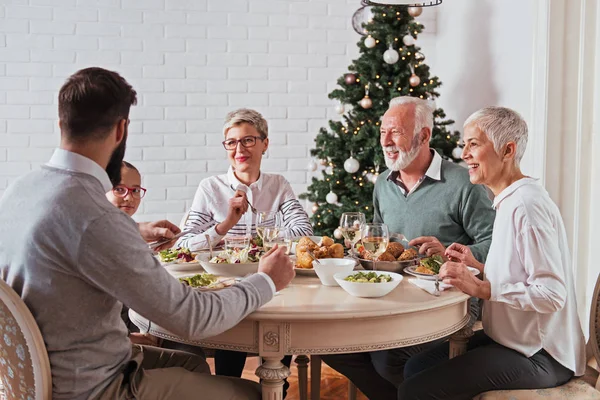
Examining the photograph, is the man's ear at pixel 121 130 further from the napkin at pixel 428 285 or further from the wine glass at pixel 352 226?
the napkin at pixel 428 285

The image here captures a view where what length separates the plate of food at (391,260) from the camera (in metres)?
2.31

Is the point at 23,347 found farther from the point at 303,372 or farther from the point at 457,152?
the point at 457,152

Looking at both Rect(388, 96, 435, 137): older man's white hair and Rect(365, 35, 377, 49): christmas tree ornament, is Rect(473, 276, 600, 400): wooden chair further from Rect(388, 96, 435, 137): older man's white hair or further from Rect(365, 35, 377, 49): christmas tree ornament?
Rect(365, 35, 377, 49): christmas tree ornament

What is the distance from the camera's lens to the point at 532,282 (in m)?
1.97

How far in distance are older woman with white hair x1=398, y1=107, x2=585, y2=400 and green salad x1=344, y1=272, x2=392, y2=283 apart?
184 mm

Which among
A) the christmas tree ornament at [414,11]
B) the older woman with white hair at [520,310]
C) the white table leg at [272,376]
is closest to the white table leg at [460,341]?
the older woman with white hair at [520,310]

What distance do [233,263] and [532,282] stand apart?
988mm

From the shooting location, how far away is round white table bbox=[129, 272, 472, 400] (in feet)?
5.94

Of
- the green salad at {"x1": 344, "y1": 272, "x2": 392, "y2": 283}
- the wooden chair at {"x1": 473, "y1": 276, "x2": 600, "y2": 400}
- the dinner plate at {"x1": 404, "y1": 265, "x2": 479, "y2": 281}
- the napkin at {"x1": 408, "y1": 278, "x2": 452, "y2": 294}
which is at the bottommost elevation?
the wooden chair at {"x1": 473, "y1": 276, "x2": 600, "y2": 400}

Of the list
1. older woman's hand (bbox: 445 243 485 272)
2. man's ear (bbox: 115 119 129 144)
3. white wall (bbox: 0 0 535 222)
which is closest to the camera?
man's ear (bbox: 115 119 129 144)

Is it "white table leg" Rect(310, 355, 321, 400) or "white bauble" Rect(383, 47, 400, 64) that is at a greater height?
"white bauble" Rect(383, 47, 400, 64)

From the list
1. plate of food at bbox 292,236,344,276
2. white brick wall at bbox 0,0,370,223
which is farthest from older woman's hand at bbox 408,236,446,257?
white brick wall at bbox 0,0,370,223

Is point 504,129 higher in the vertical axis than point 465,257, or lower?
higher

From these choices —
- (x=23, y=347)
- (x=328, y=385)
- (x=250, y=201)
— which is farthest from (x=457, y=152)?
(x=23, y=347)
